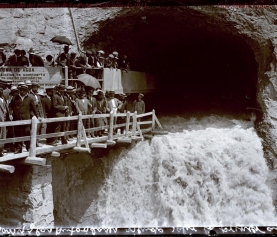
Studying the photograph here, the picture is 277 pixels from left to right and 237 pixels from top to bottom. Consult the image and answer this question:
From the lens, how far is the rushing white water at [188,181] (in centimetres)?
689

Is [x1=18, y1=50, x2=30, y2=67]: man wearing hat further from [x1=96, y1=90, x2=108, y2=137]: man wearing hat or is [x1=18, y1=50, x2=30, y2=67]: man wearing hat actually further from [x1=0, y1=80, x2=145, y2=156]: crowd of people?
[x1=96, y1=90, x2=108, y2=137]: man wearing hat

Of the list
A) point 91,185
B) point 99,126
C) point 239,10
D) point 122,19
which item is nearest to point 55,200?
point 91,185

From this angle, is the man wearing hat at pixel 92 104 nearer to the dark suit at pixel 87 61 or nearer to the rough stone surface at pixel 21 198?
the dark suit at pixel 87 61

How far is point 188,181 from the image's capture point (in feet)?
25.2

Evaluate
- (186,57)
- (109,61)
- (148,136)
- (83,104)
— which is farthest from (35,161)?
(186,57)

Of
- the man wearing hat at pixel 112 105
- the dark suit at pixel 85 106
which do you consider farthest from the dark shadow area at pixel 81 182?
the dark suit at pixel 85 106

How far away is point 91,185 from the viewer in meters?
7.91

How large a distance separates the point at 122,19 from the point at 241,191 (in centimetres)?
549

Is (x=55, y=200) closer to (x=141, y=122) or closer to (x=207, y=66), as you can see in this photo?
(x=141, y=122)

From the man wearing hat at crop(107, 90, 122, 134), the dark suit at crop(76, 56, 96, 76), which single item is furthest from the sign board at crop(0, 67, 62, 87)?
the man wearing hat at crop(107, 90, 122, 134)

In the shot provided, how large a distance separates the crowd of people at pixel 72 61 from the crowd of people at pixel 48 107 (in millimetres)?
642

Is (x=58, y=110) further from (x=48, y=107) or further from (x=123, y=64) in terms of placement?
(x=123, y=64)

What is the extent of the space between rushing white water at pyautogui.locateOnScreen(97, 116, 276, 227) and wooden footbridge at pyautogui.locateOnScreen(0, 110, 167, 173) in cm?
44

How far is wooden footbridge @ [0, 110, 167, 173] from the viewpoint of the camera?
446 cm
